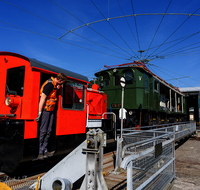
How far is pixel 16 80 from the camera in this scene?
15.9ft

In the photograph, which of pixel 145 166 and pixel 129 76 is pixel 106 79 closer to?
pixel 129 76

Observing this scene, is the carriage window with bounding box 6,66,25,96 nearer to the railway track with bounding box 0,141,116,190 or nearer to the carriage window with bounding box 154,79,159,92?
the railway track with bounding box 0,141,116,190

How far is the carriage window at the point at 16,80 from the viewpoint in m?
4.67

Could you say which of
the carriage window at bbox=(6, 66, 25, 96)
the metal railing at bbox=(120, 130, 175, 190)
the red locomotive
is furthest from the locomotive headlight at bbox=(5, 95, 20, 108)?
the metal railing at bbox=(120, 130, 175, 190)

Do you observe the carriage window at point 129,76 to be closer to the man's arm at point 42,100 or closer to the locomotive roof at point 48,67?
the locomotive roof at point 48,67

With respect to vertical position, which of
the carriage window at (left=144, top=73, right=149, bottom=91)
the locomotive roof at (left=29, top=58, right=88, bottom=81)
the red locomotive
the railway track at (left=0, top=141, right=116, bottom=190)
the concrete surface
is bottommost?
the concrete surface

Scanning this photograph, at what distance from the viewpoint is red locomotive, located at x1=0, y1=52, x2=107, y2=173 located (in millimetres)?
4207

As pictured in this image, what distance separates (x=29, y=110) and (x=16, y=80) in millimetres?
1011

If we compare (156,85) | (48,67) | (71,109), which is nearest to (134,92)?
(156,85)

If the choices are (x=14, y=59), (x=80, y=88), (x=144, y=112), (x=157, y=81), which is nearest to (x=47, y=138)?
(x=80, y=88)

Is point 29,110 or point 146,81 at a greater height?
point 146,81

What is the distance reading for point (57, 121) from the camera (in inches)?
194

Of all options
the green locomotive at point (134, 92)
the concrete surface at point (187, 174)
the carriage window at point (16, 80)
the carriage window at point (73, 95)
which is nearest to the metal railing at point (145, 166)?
the concrete surface at point (187, 174)

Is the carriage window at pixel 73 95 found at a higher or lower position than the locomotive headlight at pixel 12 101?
higher
